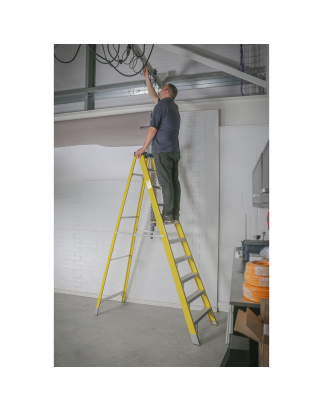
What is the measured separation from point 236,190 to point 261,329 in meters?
1.77

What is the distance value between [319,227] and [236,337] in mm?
915

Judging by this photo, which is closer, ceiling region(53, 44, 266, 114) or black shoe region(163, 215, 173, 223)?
black shoe region(163, 215, 173, 223)

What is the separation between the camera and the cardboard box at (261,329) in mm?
1156

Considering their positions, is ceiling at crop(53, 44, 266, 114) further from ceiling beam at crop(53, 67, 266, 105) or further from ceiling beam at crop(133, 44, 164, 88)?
ceiling beam at crop(133, 44, 164, 88)

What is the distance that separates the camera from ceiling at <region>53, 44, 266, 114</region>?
3.04 m

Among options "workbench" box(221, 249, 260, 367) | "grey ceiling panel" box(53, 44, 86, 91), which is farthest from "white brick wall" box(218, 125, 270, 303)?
"grey ceiling panel" box(53, 44, 86, 91)

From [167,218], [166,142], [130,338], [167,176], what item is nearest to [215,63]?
[166,142]

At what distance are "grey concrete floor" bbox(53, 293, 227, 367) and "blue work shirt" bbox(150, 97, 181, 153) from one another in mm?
1665

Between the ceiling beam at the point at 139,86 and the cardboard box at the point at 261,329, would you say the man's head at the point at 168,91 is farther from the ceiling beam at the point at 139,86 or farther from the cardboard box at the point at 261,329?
the cardboard box at the point at 261,329

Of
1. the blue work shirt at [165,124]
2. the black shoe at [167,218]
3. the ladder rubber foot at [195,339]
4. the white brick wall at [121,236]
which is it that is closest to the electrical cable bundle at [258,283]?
the ladder rubber foot at [195,339]

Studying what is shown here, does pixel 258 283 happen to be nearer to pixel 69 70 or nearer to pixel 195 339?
pixel 195 339

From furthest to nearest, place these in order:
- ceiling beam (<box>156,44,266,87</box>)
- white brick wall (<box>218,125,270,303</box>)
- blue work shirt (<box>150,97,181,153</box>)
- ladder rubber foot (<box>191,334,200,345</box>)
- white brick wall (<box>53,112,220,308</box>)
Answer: white brick wall (<box>53,112,220,308</box>) → white brick wall (<box>218,125,270,303</box>) → ceiling beam (<box>156,44,266,87</box>) → blue work shirt (<box>150,97,181,153</box>) → ladder rubber foot (<box>191,334,200,345</box>)

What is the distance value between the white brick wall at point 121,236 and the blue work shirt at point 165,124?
1.70 ft

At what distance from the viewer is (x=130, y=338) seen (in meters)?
2.34
